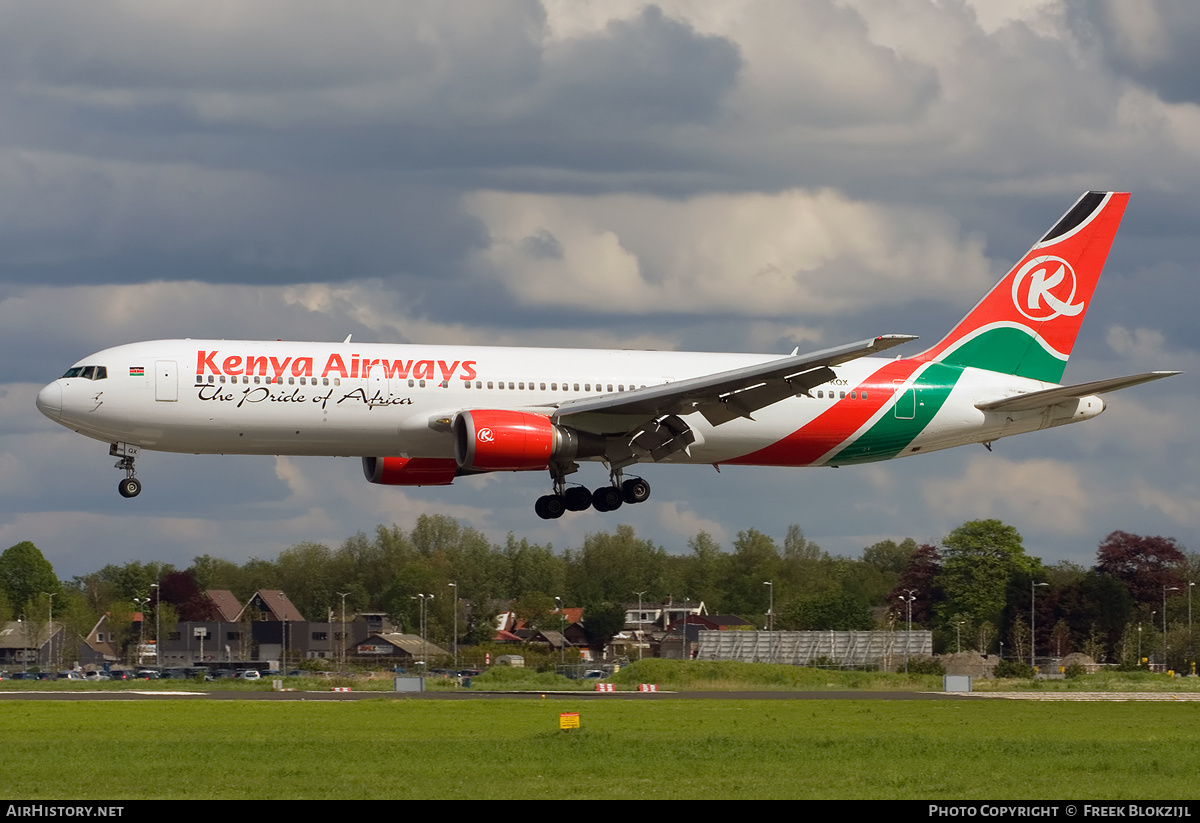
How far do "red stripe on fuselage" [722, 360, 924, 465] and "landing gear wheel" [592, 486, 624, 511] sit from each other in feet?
12.4

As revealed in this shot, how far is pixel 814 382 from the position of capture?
49.4 meters

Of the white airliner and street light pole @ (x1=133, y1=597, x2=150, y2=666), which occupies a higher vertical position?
the white airliner

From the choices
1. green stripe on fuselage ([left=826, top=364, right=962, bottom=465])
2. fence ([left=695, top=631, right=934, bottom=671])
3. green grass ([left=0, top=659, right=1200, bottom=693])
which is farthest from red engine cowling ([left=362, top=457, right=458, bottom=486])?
fence ([left=695, top=631, right=934, bottom=671])

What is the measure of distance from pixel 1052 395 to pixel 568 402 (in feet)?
52.3

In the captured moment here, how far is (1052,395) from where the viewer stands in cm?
5469

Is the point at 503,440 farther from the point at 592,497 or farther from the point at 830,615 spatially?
the point at 830,615

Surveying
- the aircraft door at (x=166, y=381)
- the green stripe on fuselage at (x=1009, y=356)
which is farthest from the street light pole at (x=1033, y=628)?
the aircraft door at (x=166, y=381)

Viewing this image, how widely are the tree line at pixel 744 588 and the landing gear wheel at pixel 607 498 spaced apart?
72.0 metres

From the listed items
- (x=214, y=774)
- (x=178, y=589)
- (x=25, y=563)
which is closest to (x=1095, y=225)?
(x=214, y=774)

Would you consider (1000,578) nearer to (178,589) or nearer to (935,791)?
(178,589)

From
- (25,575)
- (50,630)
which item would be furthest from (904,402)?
(25,575)

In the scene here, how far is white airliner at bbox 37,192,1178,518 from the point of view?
48.2m

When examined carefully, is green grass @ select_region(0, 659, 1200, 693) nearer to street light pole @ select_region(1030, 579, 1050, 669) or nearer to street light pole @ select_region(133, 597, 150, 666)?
street light pole @ select_region(1030, 579, 1050, 669)

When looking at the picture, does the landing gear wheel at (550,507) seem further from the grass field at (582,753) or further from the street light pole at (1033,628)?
the street light pole at (1033,628)
